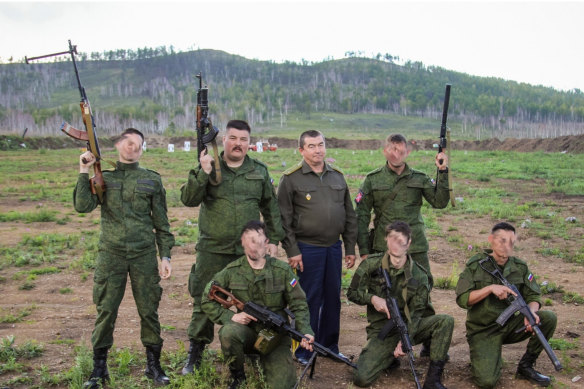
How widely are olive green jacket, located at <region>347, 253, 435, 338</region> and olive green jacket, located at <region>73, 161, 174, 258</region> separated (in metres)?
2.10

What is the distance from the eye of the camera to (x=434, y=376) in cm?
525

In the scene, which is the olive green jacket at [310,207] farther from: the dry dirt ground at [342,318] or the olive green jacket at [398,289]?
the dry dirt ground at [342,318]

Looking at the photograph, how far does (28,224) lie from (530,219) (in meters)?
13.6

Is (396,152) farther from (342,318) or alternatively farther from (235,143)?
(342,318)

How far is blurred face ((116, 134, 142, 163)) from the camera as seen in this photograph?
527 centimetres

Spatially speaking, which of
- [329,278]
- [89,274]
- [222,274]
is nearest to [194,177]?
[222,274]

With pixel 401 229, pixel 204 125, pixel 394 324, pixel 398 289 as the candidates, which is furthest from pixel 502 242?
pixel 204 125

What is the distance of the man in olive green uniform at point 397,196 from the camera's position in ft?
20.2

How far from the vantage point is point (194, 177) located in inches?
210

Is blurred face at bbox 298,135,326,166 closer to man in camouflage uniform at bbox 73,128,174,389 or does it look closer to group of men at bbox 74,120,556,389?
group of men at bbox 74,120,556,389

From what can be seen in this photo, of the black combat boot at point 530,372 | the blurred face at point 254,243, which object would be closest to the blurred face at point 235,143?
the blurred face at point 254,243

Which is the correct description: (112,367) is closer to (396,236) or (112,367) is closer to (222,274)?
(222,274)

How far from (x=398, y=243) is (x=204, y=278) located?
208 cm

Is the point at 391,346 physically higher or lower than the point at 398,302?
lower
